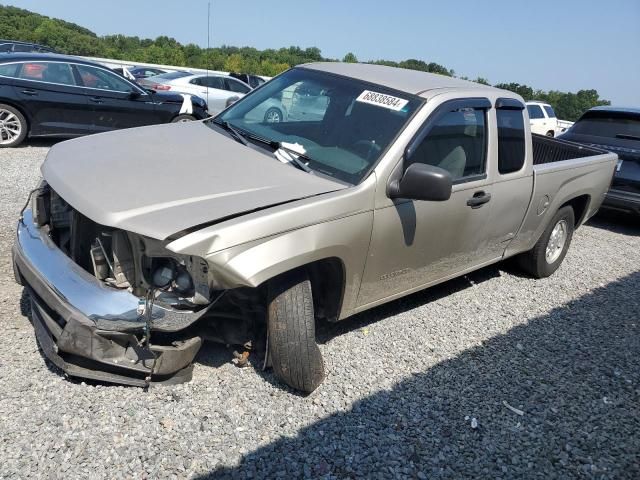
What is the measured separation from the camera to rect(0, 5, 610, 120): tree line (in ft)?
106

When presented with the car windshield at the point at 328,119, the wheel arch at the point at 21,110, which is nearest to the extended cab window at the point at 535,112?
the wheel arch at the point at 21,110

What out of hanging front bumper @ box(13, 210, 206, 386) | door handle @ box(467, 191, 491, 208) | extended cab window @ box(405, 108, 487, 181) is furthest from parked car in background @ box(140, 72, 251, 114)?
hanging front bumper @ box(13, 210, 206, 386)

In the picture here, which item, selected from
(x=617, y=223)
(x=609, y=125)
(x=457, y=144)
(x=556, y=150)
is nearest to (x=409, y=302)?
(x=457, y=144)

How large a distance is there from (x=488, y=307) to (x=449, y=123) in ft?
5.85

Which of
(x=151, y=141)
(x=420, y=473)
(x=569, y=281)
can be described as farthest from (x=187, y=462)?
(x=569, y=281)

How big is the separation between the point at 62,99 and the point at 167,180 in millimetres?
6707

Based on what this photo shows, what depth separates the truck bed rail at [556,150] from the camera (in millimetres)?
5863

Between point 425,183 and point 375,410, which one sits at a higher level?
point 425,183

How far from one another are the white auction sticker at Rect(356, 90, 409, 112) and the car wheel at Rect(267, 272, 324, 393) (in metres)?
1.36

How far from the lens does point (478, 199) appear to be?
3875 mm

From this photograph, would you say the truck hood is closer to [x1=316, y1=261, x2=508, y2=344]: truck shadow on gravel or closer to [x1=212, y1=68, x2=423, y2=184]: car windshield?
[x1=212, y1=68, x2=423, y2=184]: car windshield

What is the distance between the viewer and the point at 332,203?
9.64 ft

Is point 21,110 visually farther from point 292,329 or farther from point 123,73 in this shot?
point 292,329

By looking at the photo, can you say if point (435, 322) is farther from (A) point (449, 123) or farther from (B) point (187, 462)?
(B) point (187, 462)
